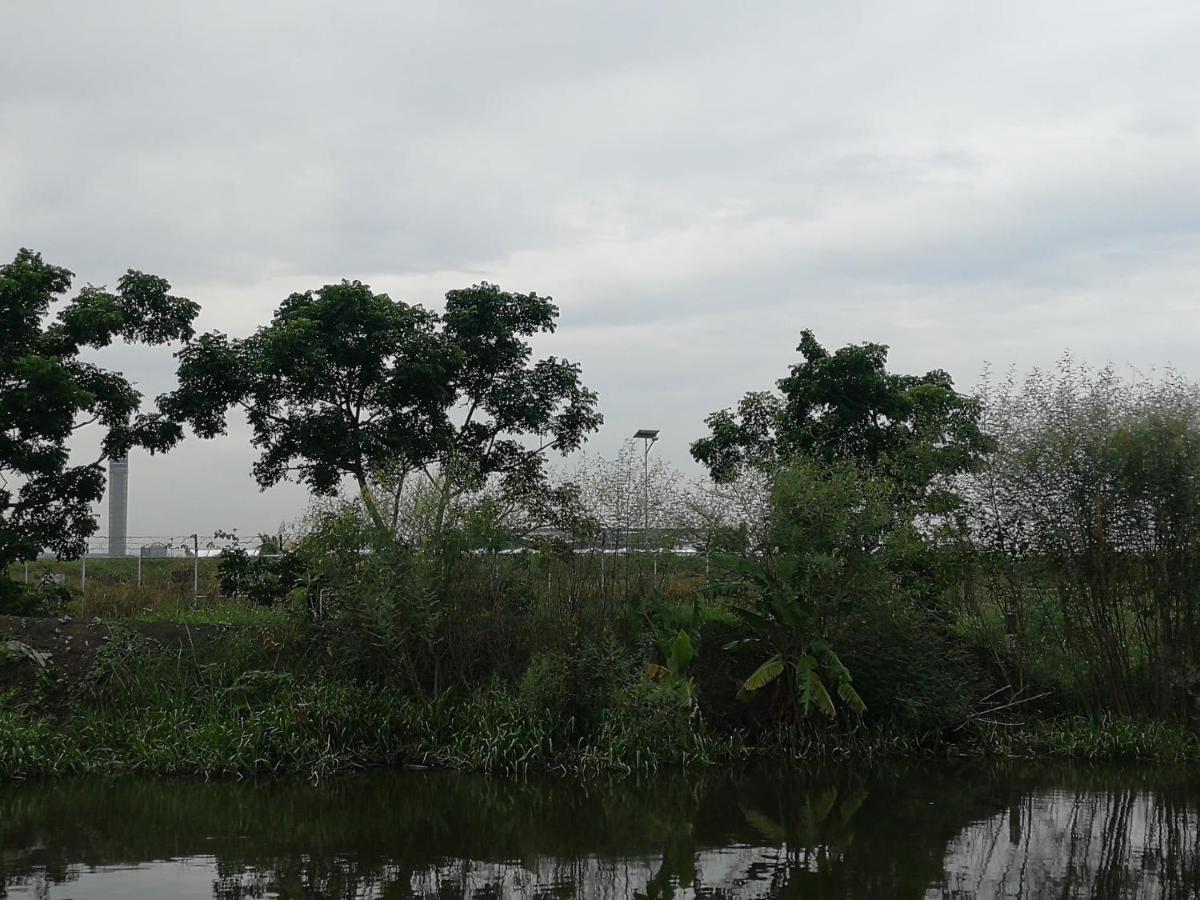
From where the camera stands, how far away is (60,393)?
18.7 m

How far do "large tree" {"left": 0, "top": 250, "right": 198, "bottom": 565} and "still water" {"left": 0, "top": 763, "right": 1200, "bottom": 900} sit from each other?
8094 millimetres

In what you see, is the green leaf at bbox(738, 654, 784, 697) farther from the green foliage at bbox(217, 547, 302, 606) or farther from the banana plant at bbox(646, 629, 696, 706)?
the green foliage at bbox(217, 547, 302, 606)

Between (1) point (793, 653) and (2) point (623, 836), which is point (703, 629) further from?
(2) point (623, 836)

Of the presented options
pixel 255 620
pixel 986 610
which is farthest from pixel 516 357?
pixel 986 610

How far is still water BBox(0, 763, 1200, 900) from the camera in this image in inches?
338

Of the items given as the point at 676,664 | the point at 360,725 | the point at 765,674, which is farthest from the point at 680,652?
the point at 360,725

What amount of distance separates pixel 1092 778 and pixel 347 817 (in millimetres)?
8000

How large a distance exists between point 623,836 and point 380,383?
13175 mm

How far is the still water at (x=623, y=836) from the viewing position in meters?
8.59

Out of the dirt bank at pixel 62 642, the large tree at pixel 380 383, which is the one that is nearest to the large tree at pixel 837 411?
the large tree at pixel 380 383

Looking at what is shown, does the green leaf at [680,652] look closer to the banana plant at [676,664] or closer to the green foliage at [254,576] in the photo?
the banana plant at [676,664]

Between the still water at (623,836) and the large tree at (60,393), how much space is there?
809 centimetres

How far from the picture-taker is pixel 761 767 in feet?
46.2

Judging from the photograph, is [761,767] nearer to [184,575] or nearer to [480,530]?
[480,530]
